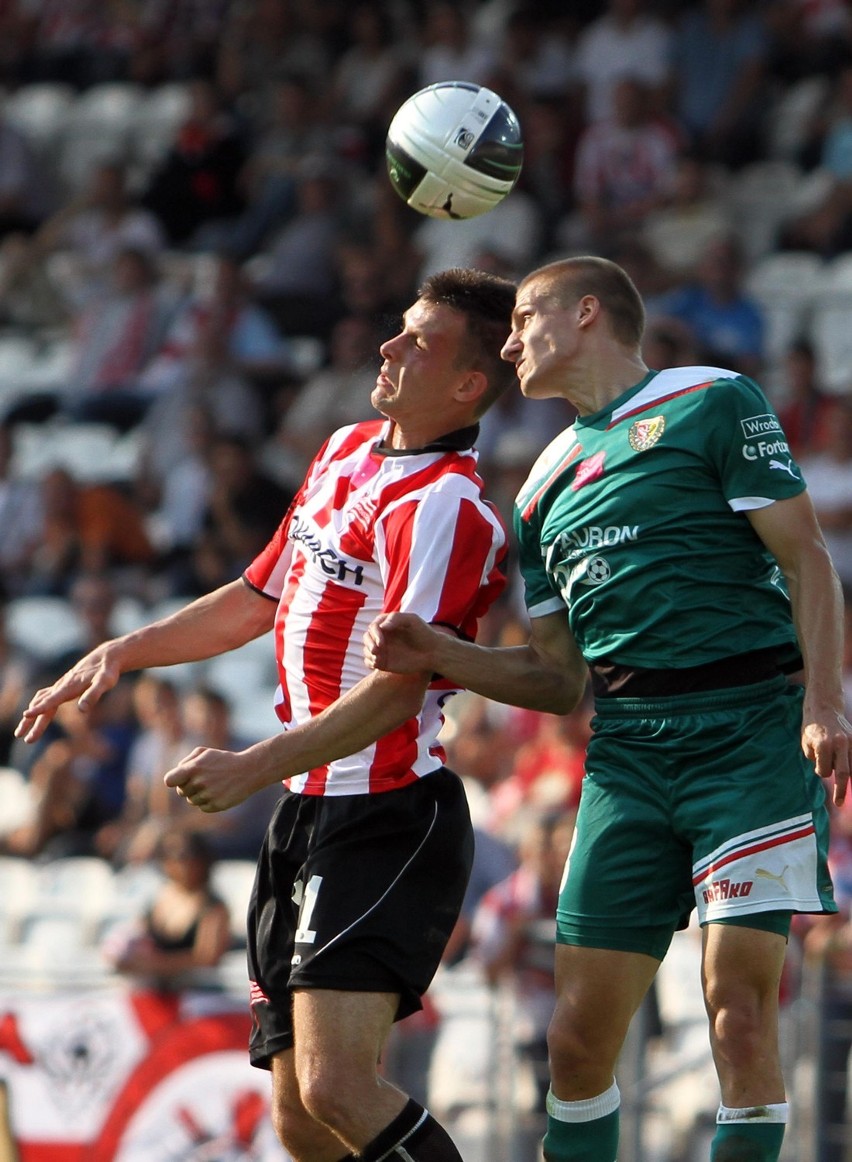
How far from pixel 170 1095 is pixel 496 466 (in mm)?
4274

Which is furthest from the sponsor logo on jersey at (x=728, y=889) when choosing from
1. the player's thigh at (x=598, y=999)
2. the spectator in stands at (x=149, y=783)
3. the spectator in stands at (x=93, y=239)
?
the spectator in stands at (x=93, y=239)

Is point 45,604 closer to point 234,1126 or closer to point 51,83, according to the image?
point 234,1126

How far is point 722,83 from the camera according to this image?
13.1 meters

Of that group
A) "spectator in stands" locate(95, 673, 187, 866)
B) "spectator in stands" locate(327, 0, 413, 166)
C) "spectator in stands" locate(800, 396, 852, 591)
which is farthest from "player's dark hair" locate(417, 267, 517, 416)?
"spectator in stands" locate(327, 0, 413, 166)

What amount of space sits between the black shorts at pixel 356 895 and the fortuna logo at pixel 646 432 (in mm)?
→ 984

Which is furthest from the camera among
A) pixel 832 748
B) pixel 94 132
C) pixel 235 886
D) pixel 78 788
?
pixel 94 132

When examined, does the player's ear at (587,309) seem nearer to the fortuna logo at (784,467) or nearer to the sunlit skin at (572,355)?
the sunlit skin at (572,355)

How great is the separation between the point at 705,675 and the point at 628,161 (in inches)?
346

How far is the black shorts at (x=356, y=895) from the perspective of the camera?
15.4ft

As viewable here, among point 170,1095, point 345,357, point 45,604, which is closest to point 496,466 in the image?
point 345,357

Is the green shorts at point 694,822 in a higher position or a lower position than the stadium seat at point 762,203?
lower

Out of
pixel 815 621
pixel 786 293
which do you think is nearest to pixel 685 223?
pixel 786 293

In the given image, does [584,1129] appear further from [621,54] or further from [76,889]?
[621,54]

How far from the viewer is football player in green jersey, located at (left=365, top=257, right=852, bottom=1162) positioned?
451 cm
